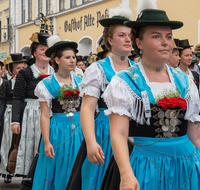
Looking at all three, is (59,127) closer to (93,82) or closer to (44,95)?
(44,95)

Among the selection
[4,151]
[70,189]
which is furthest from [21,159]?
[70,189]

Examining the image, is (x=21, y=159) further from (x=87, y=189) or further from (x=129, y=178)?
(x=129, y=178)

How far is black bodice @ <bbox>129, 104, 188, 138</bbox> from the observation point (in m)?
2.23

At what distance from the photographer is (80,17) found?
19094mm

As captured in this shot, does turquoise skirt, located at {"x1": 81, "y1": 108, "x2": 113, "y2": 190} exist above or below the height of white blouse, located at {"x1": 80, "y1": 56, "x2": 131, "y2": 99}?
below

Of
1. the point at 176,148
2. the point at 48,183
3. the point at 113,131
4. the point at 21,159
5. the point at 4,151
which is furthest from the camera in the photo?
the point at 4,151

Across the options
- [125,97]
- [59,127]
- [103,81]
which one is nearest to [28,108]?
[59,127]

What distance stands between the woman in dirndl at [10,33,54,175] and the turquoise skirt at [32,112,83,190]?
88cm

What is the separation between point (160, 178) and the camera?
2.27 metres

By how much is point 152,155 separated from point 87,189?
1212 mm

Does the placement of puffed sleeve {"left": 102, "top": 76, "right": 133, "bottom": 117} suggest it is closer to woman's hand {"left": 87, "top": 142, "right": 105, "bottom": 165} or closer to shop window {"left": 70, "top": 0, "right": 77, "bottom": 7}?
woman's hand {"left": 87, "top": 142, "right": 105, "bottom": 165}

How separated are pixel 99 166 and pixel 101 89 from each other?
0.69m

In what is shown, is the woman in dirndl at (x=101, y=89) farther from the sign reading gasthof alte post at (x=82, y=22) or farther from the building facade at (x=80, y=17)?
the sign reading gasthof alte post at (x=82, y=22)

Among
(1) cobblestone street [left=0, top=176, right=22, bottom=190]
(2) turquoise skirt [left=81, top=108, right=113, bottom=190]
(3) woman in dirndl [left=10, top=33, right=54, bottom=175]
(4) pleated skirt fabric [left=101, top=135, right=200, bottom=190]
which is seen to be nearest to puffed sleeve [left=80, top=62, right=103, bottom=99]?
(2) turquoise skirt [left=81, top=108, right=113, bottom=190]
